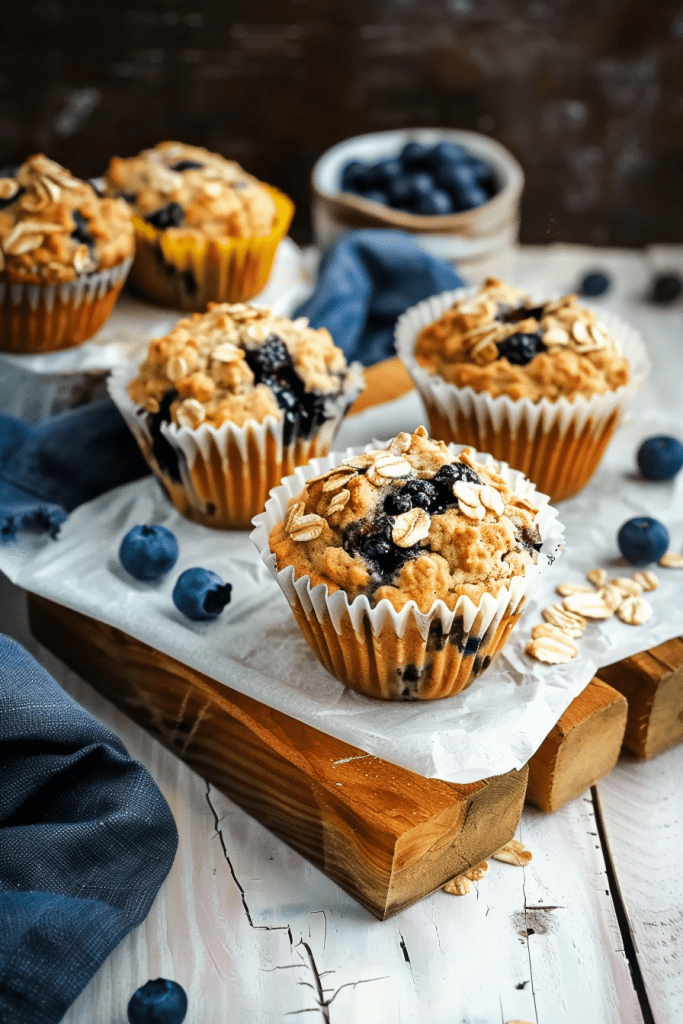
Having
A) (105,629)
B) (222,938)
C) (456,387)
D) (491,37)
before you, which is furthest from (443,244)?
(222,938)

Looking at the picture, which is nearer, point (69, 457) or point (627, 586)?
point (627, 586)

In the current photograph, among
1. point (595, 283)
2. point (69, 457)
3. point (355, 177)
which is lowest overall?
point (595, 283)

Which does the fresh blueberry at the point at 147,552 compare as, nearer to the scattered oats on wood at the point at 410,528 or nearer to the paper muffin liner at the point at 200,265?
the scattered oats on wood at the point at 410,528

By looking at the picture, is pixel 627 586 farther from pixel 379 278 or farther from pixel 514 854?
pixel 379 278

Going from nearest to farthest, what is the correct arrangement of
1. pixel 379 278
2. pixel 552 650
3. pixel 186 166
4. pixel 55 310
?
1. pixel 552 650
2. pixel 55 310
3. pixel 186 166
4. pixel 379 278

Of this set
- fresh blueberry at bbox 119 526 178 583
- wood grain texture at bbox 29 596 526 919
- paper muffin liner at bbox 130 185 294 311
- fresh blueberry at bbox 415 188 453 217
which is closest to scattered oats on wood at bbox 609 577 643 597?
wood grain texture at bbox 29 596 526 919

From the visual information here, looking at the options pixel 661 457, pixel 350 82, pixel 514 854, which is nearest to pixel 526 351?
pixel 661 457

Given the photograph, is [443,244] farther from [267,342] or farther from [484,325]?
[267,342]
